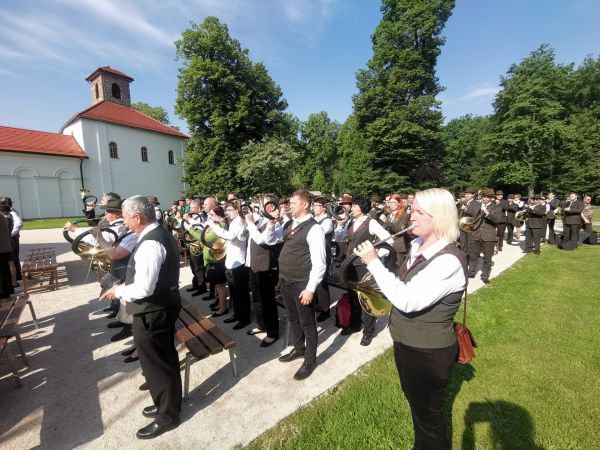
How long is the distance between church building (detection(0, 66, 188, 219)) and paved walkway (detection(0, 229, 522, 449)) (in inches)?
1213

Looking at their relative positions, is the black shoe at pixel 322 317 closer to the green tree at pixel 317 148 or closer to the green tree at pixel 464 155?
the green tree at pixel 464 155

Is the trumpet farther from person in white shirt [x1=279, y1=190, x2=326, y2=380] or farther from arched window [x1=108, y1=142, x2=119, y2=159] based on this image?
arched window [x1=108, y1=142, x2=119, y2=159]

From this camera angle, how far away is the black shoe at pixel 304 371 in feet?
11.7

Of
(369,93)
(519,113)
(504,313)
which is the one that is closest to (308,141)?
(369,93)

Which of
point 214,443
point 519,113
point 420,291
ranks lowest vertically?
point 214,443

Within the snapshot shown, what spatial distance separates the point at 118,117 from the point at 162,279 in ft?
126

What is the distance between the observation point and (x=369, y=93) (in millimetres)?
27078

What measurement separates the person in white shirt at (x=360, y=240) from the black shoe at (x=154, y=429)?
2706 mm

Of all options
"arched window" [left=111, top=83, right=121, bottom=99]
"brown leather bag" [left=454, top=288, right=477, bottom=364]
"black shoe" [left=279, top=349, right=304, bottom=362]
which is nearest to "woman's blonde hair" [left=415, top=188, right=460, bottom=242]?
"brown leather bag" [left=454, top=288, right=477, bottom=364]

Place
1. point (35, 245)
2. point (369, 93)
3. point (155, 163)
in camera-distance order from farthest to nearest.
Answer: point (155, 163) → point (369, 93) → point (35, 245)

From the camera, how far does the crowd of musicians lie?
6.13 ft

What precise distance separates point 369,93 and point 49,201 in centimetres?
3261

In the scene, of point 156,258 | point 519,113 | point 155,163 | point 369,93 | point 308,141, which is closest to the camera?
point 156,258

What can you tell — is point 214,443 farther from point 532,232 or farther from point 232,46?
point 232,46
